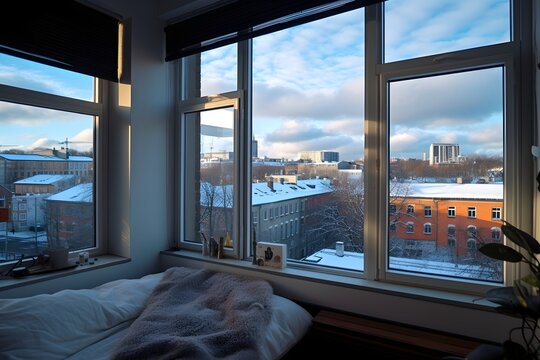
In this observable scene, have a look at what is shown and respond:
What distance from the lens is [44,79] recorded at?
7.57 ft

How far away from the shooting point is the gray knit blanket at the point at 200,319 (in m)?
1.48

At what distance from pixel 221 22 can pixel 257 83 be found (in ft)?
1.89

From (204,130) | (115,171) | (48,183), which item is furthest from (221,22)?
(48,183)

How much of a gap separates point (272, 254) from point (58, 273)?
4.93 feet

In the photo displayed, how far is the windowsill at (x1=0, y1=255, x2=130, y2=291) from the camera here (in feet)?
6.46

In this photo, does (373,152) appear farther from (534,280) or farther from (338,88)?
(534,280)

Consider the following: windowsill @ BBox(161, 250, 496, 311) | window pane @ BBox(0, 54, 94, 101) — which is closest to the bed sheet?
windowsill @ BBox(161, 250, 496, 311)

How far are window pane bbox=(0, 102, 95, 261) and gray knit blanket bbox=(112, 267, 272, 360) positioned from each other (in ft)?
3.09

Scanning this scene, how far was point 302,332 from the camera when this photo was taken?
1860mm

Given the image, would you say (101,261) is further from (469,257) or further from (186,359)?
(469,257)

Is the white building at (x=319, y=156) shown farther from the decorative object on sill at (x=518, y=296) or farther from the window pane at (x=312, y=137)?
the decorative object on sill at (x=518, y=296)

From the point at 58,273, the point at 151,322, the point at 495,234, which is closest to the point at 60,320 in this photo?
the point at 151,322

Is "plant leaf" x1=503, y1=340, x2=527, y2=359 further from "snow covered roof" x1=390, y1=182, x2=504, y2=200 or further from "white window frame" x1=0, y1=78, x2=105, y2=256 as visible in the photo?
"white window frame" x1=0, y1=78, x2=105, y2=256

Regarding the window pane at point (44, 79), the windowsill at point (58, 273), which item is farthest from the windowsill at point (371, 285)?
the window pane at point (44, 79)
